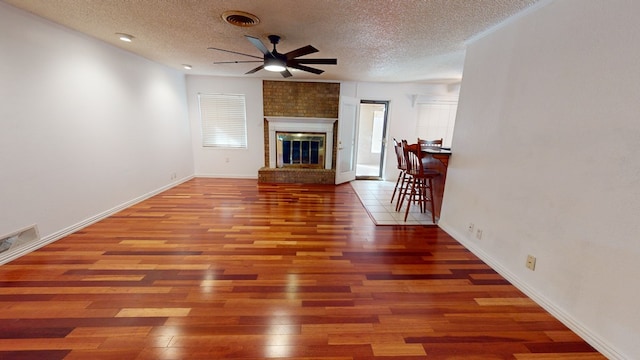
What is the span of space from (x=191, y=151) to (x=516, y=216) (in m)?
5.93

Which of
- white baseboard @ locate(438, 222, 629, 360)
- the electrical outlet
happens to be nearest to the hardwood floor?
white baseboard @ locate(438, 222, 629, 360)

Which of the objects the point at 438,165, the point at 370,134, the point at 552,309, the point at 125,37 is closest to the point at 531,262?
the point at 552,309

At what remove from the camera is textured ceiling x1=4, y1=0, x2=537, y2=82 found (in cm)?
204

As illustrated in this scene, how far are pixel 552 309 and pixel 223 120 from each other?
19.6 ft

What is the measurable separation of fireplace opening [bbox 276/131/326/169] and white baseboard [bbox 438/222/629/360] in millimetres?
3699

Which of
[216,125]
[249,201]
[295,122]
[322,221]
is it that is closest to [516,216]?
[322,221]

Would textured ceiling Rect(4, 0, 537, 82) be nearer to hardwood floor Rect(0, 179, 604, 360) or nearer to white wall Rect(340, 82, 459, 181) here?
white wall Rect(340, 82, 459, 181)

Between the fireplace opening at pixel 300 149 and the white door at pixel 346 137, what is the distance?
0.49 metres

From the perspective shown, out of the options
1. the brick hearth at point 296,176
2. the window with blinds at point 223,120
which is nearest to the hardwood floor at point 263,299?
the brick hearth at point 296,176

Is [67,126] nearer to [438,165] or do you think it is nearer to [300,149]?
[300,149]

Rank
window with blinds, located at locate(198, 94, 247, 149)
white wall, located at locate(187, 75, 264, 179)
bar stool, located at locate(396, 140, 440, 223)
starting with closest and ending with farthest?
1. bar stool, located at locate(396, 140, 440, 223)
2. white wall, located at locate(187, 75, 264, 179)
3. window with blinds, located at locate(198, 94, 247, 149)

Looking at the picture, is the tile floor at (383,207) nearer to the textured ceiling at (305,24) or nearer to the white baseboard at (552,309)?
the white baseboard at (552,309)

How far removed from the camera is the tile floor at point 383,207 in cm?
350

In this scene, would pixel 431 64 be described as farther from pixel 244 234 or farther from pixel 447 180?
pixel 244 234
